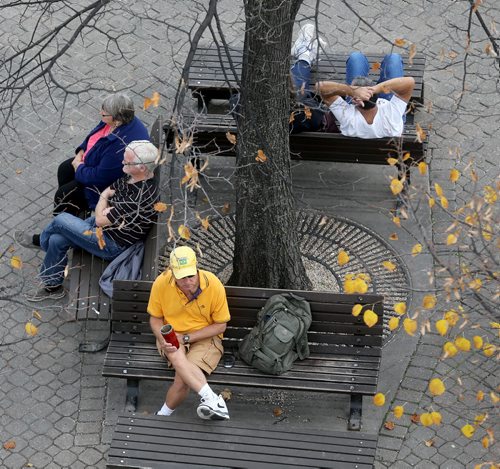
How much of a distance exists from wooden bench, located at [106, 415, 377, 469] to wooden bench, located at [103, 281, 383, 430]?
486mm

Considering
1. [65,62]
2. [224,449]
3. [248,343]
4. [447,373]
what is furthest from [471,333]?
[65,62]

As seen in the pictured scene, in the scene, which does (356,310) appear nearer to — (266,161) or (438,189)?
(266,161)

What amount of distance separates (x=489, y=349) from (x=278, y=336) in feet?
5.15

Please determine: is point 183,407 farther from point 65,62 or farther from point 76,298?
point 65,62

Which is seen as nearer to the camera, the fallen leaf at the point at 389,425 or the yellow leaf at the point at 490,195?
the fallen leaf at the point at 389,425

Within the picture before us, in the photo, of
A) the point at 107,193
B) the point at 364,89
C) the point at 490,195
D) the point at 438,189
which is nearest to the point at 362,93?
the point at 364,89

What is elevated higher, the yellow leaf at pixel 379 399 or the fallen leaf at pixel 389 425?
the yellow leaf at pixel 379 399

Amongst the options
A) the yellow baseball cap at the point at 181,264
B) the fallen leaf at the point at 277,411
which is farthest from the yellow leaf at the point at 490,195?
the yellow baseball cap at the point at 181,264

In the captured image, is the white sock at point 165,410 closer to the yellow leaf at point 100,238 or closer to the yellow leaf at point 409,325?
the yellow leaf at point 100,238

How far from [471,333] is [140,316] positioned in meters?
2.65

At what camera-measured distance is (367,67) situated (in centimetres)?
1029

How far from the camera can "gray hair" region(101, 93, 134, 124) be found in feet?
30.4

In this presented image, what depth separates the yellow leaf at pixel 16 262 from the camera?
937cm

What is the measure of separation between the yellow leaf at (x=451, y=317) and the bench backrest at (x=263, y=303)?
539 mm
